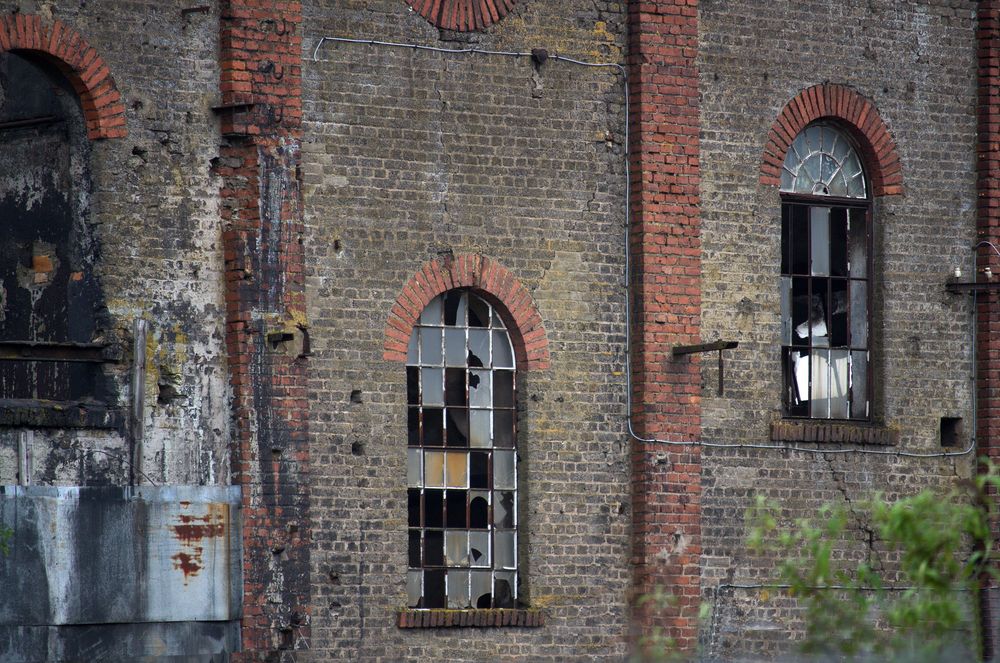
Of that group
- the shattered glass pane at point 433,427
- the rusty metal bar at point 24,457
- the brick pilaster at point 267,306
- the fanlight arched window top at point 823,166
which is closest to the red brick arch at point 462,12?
the brick pilaster at point 267,306

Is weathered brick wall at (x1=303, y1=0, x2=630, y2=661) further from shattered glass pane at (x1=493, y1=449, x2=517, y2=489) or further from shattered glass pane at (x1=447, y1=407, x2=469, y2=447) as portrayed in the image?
shattered glass pane at (x1=447, y1=407, x2=469, y2=447)

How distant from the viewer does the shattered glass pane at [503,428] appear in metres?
15.9

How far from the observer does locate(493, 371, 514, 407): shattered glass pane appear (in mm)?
15875

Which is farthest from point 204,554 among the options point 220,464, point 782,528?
point 782,528

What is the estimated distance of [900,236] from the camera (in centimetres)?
1728

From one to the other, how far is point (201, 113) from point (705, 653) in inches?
254

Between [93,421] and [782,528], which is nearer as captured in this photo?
[93,421]

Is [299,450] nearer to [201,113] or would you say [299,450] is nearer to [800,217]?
[201,113]

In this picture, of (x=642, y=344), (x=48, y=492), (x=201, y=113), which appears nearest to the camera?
(x=48, y=492)

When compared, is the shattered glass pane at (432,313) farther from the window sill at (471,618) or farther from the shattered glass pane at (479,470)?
the window sill at (471,618)

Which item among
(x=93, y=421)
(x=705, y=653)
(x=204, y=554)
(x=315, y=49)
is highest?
(x=315, y=49)

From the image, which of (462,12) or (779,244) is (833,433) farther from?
(462,12)

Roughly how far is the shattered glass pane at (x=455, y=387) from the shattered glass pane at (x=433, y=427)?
141 mm

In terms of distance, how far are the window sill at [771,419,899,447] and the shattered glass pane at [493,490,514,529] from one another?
2594mm
